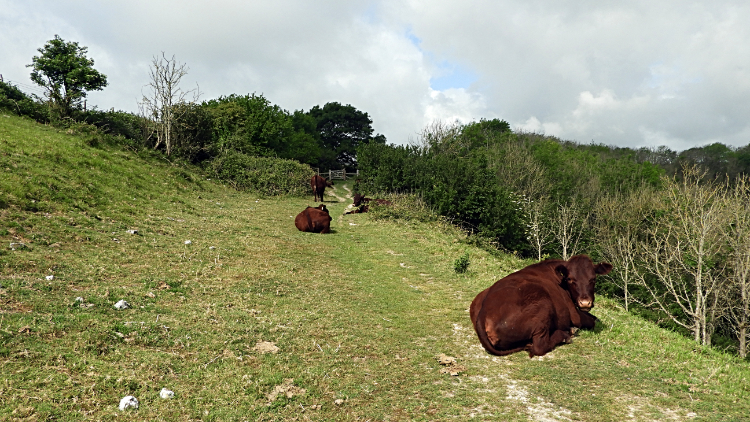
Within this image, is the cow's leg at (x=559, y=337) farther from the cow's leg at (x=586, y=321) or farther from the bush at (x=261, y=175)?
the bush at (x=261, y=175)

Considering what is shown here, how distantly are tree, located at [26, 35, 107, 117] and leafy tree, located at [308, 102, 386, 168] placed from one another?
57.9 metres

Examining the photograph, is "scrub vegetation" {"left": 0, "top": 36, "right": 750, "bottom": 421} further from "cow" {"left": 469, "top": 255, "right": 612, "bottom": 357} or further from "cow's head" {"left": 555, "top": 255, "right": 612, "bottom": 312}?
"cow's head" {"left": 555, "top": 255, "right": 612, "bottom": 312}

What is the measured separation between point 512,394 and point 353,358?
223 cm

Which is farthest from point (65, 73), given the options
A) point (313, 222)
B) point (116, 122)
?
point (313, 222)

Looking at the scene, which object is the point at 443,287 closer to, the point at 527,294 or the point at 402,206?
the point at 527,294

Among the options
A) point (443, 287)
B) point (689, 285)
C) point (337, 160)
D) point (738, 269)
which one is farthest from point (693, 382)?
point (337, 160)

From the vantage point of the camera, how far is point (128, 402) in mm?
4184

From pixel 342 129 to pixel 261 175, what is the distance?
59.4 metres

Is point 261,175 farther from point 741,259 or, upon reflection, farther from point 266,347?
point 741,259

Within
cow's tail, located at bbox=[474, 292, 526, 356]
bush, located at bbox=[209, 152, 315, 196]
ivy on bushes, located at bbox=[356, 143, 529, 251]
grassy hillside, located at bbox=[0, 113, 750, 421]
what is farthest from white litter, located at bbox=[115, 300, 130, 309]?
bush, located at bbox=[209, 152, 315, 196]

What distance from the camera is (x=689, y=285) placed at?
78.2 ft

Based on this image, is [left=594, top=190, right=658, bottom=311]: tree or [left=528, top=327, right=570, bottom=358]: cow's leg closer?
[left=528, top=327, right=570, bottom=358]: cow's leg

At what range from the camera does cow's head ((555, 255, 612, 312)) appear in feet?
22.9

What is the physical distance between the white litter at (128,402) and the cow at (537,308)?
473 cm
